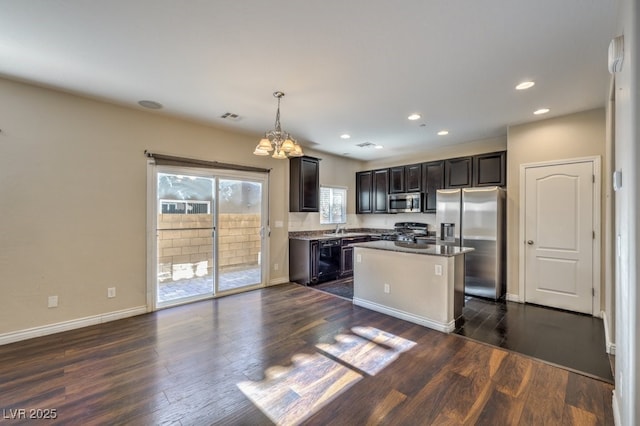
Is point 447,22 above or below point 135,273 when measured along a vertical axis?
above

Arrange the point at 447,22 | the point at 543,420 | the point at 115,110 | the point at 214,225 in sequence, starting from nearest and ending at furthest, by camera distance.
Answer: the point at 543,420, the point at 447,22, the point at 115,110, the point at 214,225

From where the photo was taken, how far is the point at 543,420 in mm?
1825

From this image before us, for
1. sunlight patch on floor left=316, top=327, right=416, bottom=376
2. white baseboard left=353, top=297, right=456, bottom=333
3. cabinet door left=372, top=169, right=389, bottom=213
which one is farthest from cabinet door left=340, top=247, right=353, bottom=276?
sunlight patch on floor left=316, top=327, right=416, bottom=376

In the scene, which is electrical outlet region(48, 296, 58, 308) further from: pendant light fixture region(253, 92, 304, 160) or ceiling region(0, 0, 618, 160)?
pendant light fixture region(253, 92, 304, 160)

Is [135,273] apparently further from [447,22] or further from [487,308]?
[487,308]

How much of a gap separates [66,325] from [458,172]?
6.30m

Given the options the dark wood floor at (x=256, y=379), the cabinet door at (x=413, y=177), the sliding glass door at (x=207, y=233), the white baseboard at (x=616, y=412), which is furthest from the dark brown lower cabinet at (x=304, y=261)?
the white baseboard at (x=616, y=412)

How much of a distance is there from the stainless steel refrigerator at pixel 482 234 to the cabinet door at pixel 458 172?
48 cm

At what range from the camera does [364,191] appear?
6961 millimetres

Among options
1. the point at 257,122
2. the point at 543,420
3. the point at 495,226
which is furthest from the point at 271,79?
the point at 495,226

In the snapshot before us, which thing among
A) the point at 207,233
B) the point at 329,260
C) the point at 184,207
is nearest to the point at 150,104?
the point at 184,207

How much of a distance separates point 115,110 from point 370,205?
204 inches

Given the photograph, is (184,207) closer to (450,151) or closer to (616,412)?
(616,412)

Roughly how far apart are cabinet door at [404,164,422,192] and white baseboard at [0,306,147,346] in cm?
524
